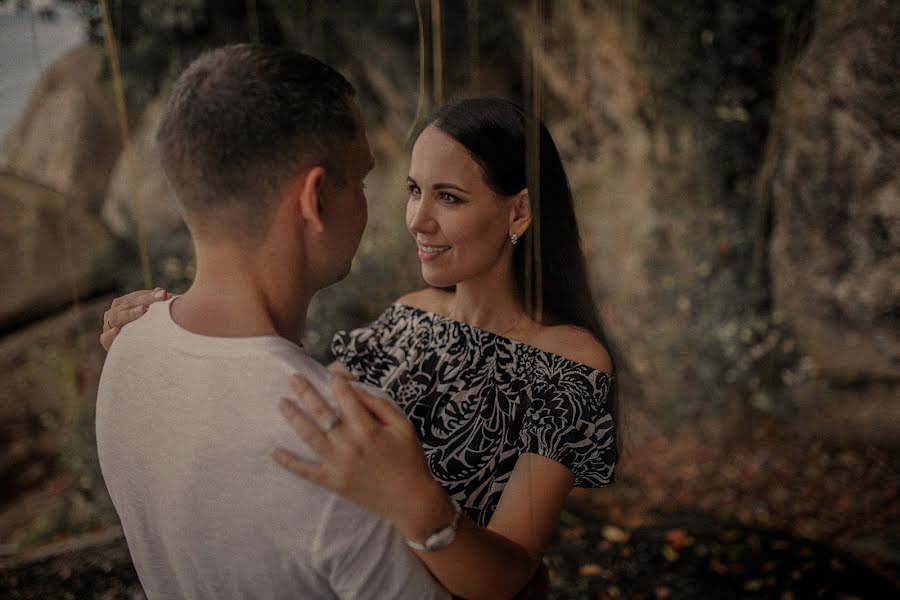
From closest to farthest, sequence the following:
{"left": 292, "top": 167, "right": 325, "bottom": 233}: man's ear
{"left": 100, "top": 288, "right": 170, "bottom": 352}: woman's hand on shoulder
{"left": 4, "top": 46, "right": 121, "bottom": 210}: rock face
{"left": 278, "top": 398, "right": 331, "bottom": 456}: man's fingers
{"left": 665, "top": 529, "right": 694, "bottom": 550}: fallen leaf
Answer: {"left": 278, "top": 398, "right": 331, "bottom": 456}: man's fingers
{"left": 292, "top": 167, "right": 325, "bottom": 233}: man's ear
{"left": 100, "top": 288, "right": 170, "bottom": 352}: woman's hand on shoulder
{"left": 665, "top": 529, "right": 694, "bottom": 550}: fallen leaf
{"left": 4, "top": 46, "right": 121, "bottom": 210}: rock face

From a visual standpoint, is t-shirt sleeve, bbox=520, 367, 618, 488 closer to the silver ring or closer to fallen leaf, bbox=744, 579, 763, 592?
the silver ring

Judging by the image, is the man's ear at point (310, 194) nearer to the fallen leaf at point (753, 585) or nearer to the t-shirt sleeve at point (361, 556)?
the t-shirt sleeve at point (361, 556)

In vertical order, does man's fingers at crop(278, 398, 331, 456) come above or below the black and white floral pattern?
above

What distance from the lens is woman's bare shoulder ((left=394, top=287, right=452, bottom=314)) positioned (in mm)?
2262

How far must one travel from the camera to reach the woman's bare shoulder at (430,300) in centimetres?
226

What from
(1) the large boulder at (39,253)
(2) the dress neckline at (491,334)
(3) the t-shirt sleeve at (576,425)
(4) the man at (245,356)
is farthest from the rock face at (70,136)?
(4) the man at (245,356)

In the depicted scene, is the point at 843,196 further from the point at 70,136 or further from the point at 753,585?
the point at 70,136

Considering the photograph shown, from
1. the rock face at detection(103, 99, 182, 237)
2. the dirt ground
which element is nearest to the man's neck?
the dirt ground

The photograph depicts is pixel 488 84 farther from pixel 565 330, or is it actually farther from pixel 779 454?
pixel 565 330

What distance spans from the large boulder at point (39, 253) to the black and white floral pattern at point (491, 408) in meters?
4.63

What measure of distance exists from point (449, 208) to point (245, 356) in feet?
2.81

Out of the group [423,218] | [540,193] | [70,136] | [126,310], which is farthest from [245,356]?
[70,136]

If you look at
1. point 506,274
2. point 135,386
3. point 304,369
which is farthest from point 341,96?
point 506,274

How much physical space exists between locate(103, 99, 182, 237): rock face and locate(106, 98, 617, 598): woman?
Result: 5215mm
